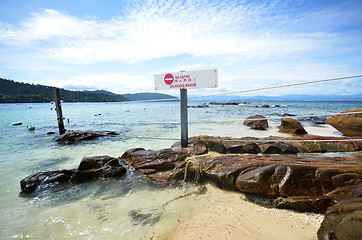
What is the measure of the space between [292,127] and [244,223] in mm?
8877

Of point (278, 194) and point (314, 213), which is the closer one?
point (314, 213)

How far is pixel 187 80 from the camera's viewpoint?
429 centimetres

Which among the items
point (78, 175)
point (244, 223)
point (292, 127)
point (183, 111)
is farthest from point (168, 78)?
point (292, 127)

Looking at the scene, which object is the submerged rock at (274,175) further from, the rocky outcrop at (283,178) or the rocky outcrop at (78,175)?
the rocky outcrop at (78,175)

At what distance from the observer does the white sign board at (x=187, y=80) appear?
4052 mm

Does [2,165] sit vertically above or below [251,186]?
below

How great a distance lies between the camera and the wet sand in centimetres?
205

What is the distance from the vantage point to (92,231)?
2412 millimetres

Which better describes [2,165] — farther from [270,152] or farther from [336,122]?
[336,122]

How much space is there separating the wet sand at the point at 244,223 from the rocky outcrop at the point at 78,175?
256 centimetres

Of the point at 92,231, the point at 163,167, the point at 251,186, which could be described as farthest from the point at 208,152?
the point at 92,231

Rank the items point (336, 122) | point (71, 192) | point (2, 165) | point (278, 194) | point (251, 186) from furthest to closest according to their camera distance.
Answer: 1. point (336, 122)
2. point (2, 165)
3. point (71, 192)
4. point (251, 186)
5. point (278, 194)

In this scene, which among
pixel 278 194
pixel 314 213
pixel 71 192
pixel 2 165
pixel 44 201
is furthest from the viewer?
pixel 2 165

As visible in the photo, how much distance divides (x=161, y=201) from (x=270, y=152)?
353cm
